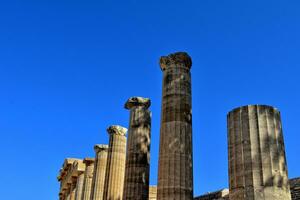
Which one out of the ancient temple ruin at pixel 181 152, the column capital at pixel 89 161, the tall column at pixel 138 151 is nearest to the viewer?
the ancient temple ruin at pixel 181 152

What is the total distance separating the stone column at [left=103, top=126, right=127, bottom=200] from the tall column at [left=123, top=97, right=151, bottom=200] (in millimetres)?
3641

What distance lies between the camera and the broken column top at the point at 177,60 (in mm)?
19812

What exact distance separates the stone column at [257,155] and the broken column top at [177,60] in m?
5.46

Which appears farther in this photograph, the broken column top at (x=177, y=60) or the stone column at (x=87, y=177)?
the stone column at (x=87, y=177)

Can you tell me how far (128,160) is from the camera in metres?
21.7

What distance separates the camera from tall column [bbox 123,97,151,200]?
20.8m

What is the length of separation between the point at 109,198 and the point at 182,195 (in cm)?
826

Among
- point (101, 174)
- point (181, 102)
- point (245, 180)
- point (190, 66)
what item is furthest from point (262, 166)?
point (101, 174)

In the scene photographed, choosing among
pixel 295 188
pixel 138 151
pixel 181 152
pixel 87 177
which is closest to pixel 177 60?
pixel 181 152

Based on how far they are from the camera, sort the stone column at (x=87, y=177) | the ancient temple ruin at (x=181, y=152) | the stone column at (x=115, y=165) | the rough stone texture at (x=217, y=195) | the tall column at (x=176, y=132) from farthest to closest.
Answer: the stone column at (x=87, y=177)
the rough stone texture at (x=217, y=195)
the stone column at (x=115, y=165)
the tall column at (x=176, y=132)
the ancient temple ruin at (x=181, y=152)

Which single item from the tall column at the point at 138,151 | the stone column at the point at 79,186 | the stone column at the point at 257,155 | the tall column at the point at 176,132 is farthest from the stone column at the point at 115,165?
the stone column at the point at 79,186

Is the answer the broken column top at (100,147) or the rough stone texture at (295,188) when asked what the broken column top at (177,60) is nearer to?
the rough stone texture at (295,188)

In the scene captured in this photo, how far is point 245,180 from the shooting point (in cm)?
1392

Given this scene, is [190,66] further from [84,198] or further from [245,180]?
[84,198]
